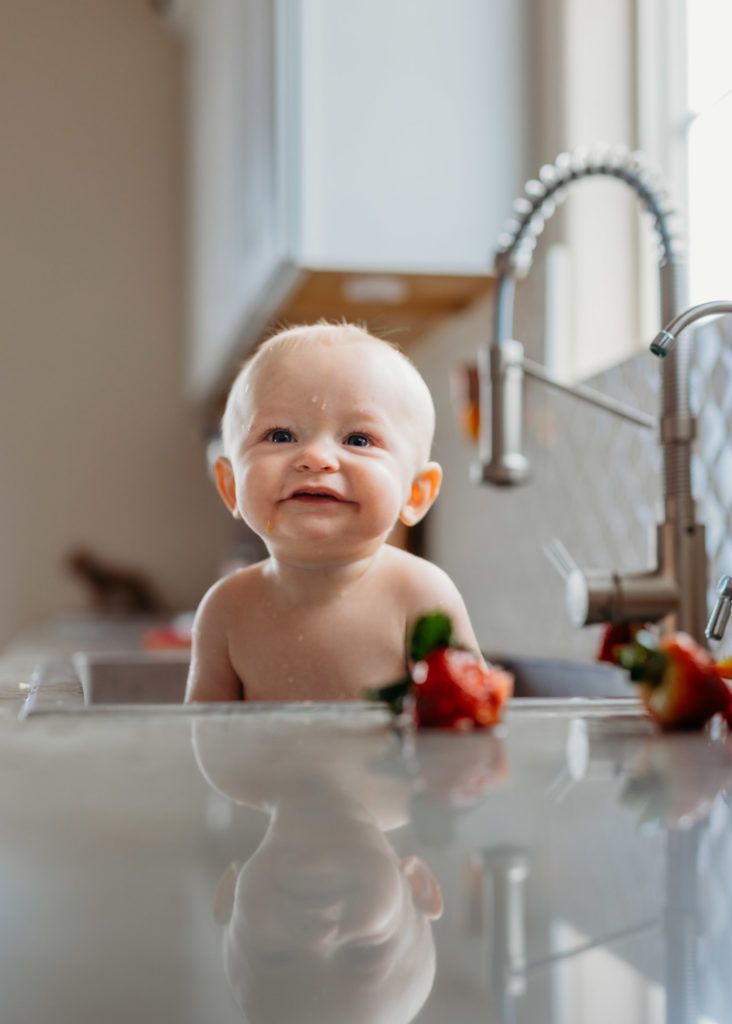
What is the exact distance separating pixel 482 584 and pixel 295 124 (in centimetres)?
65

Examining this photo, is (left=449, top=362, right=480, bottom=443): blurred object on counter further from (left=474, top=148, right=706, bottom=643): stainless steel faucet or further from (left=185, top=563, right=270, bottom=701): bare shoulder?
(left=185, top=563, right=270, bottom=701): bare shoulder

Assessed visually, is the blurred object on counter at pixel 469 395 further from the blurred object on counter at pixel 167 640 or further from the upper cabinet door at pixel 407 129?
the blurred object on counter at pixel 167 640

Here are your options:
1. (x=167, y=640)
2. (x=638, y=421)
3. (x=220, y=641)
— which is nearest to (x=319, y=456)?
(x=220, y=641)

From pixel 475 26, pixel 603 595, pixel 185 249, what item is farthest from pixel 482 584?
pixel 185 249

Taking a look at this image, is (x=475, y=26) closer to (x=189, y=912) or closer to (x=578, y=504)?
(x=578, y=504)

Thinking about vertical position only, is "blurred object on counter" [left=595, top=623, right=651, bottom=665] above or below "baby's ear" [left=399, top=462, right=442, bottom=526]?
below

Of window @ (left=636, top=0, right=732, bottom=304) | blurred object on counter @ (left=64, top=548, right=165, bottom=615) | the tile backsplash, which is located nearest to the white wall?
blurred object on counter @ (left=64, top=548, right=165, bottom=615)

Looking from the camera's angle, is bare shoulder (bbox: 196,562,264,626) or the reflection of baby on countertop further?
bare shoulder (bbox: 196,562,264,626)

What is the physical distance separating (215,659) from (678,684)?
224mm

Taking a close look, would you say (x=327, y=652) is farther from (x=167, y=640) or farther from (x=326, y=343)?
(x=167, y=640)

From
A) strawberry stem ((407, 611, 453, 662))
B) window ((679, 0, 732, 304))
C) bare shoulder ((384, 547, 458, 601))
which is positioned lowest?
strawberry stem ((407, 611, 453, 662))

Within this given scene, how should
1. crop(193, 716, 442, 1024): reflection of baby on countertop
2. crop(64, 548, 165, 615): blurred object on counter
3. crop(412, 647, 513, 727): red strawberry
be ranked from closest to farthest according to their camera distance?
crop(193, 716, 442, 1024): reflection of baby on countertop < crop(412, 647, 513, 727): red strawberry < crop(64, 548, 165, 615): blurred object on counter

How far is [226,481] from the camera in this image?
59 cm

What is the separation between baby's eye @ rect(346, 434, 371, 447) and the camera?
21.5 inches
